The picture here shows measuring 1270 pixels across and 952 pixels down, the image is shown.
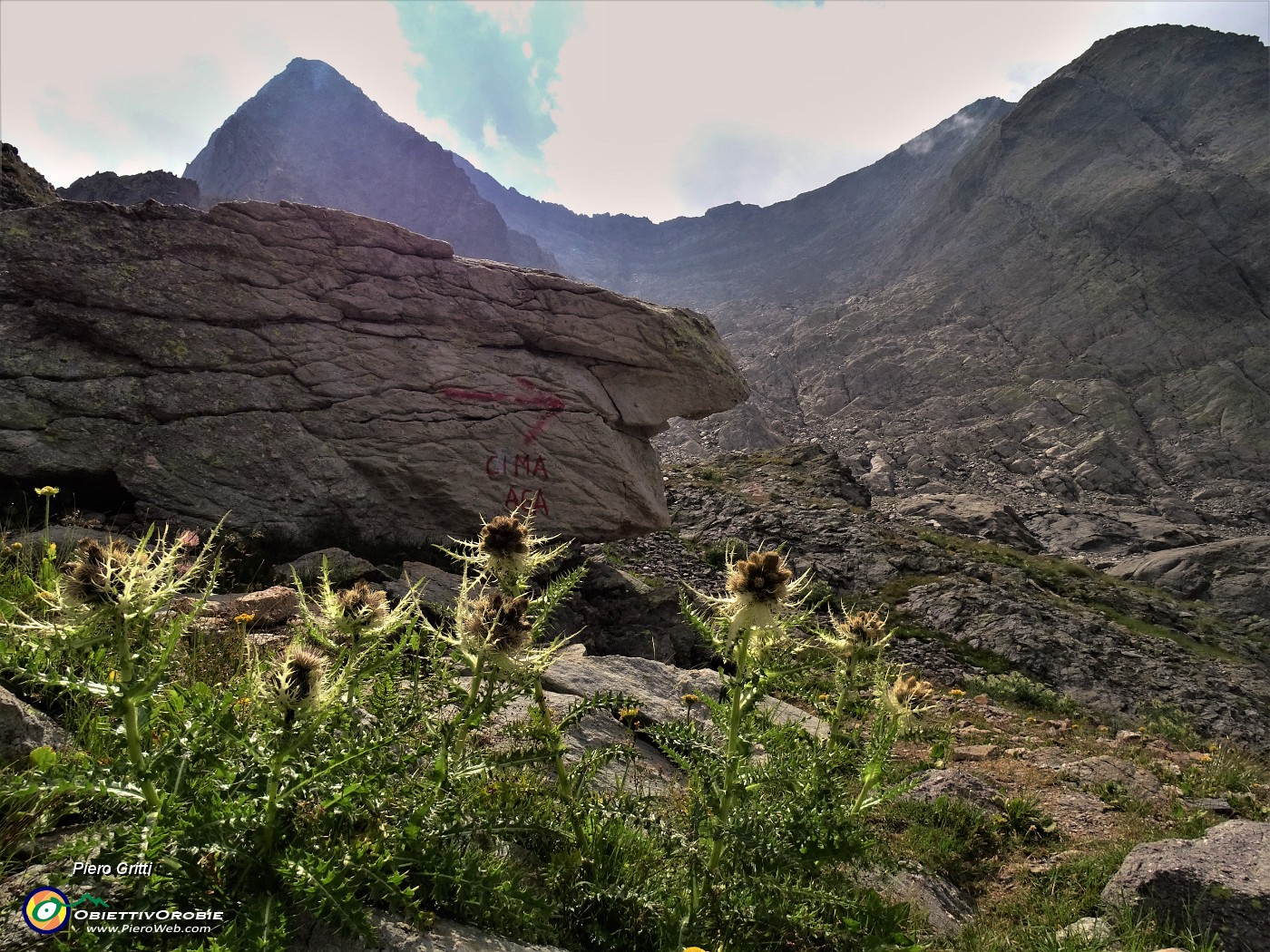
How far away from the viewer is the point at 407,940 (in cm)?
213

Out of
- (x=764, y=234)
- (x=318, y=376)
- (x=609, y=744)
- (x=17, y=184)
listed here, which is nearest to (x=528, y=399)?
(x=318, y=376)

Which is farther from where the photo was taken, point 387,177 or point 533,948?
point 387,177

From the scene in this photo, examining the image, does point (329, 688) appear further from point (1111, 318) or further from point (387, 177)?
point (387, 177)

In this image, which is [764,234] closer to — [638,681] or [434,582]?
[434,582]

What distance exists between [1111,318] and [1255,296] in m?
11.8

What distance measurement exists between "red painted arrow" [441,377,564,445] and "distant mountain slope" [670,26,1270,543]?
42059 millimetres

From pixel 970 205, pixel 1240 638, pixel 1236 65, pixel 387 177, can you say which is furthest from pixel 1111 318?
pixel 387 177

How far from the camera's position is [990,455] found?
53688 millimetres

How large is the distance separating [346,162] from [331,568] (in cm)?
13135

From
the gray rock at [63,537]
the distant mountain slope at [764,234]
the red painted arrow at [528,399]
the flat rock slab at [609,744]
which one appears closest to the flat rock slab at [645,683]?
the flat rock slab at [609,744]

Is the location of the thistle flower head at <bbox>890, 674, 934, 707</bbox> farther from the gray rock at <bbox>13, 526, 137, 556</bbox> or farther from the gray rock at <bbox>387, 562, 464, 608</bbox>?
the gray rock at <bbox>13, 526, 137, 556</bbox>

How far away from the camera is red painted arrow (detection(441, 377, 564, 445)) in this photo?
1228 cm

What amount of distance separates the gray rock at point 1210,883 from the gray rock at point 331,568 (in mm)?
7967

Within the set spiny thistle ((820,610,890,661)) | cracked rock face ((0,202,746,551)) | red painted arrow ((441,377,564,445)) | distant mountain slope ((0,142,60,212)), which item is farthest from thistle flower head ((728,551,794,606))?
distant mountain slope ((0,142,60,212))
